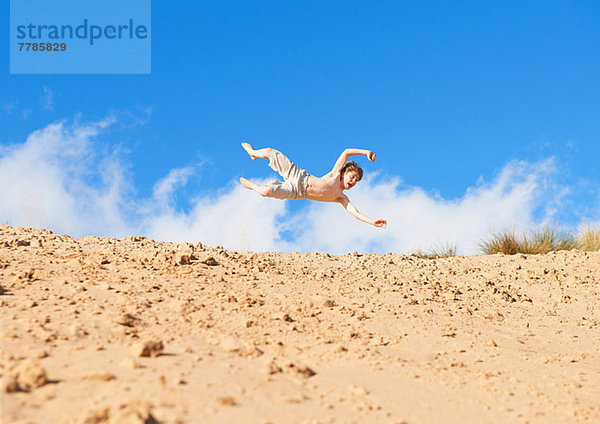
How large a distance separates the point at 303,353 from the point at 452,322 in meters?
2.21

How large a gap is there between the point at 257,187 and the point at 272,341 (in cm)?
267

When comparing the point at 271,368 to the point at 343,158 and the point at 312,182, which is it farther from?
the point at 343,158

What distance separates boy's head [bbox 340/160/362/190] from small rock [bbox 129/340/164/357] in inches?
160

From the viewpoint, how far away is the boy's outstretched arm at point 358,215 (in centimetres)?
661

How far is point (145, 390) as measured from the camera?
9.23ft

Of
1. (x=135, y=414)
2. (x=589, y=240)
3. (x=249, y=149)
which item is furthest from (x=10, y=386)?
(x=589, y=240)

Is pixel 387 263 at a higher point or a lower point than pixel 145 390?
higher

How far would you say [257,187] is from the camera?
6.39 m

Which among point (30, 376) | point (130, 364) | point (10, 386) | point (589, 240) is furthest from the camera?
point (589, 240)

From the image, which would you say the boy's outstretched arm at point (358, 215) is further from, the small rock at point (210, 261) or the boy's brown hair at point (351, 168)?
the small rock at point (210, 261)

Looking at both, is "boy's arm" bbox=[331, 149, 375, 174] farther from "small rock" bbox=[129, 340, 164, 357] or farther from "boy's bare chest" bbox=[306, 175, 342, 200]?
"small rock" bbox=[129, 340, 164, 357]

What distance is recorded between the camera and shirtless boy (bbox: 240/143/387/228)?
21.2 feet

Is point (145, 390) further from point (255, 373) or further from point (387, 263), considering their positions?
point (387, 263)

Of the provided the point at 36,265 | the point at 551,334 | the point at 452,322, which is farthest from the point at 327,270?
the point at 36,265
